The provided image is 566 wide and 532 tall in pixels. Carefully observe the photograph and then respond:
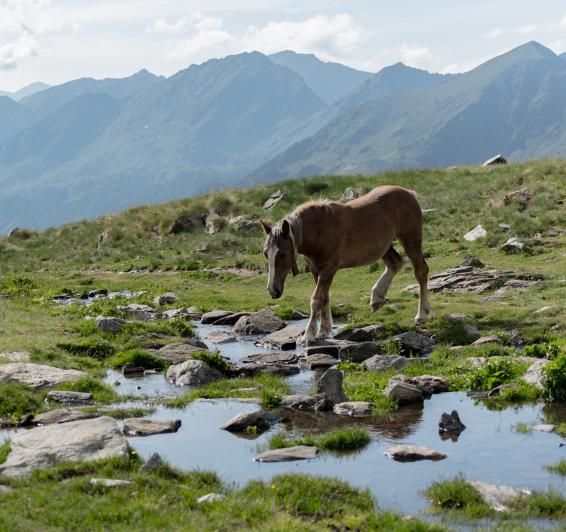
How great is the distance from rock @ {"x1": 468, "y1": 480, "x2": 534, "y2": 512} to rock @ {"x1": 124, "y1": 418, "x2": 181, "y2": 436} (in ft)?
16.9

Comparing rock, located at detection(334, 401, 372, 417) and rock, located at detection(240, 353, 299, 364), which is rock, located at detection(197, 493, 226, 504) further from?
rock, located at detection(240, 353, 299, 364)

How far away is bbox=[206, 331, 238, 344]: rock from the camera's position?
22.4 metres

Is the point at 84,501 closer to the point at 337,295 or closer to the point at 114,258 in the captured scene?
the point at 337,295

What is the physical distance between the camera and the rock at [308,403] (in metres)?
14.2

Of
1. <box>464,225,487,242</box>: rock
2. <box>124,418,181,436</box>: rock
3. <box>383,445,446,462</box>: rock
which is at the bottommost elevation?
<box>383,445,446,462</box>: rock

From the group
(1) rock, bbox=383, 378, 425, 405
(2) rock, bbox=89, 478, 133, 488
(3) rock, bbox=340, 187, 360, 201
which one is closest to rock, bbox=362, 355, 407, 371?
(1) rock, bbox=383, 378, 425, 405

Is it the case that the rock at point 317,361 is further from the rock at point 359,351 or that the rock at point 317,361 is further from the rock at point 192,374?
the rock at point 192,374

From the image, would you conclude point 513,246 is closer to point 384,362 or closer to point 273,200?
point 384,362

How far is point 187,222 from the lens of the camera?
166 feet

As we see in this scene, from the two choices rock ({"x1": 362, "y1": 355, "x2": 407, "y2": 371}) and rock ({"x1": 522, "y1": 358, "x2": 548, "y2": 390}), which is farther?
rock ({"x1": 362, "y1": 355, "x2": 407, "y2": 371})

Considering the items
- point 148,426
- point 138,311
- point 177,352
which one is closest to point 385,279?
point 177,352

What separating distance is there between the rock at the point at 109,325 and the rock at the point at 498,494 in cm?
1384

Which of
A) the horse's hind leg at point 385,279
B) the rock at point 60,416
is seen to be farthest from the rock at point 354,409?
the horse's hind leg at point 385,279

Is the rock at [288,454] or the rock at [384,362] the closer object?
the rock at [288,454]
